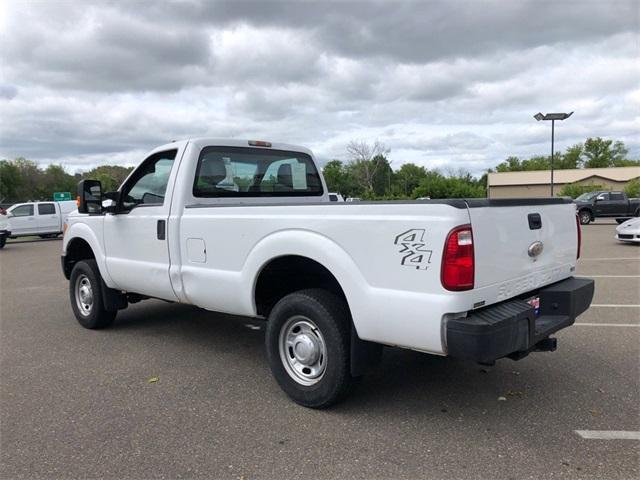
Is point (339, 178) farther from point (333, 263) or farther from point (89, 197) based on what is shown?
point (333, 263)

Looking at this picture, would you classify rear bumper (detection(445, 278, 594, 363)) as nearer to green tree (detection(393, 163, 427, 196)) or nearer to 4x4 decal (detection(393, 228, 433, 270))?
A: 4x4 decal (detection(393, 228, 433, 270))

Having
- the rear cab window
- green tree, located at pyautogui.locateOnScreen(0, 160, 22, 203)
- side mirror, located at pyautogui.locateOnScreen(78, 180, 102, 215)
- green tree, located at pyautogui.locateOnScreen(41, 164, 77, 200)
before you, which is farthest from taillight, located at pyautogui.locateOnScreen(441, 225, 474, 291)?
green tree, located at pyautogui.locateOnScreen(41, 164, 77, 200)

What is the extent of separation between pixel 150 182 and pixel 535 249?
3634 mm

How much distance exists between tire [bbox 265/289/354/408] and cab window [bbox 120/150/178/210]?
1.88 m

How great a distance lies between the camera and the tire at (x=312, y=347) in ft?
11.4

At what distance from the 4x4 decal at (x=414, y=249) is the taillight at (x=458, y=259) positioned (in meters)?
0.11

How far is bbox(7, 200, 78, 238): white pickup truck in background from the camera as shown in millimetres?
22344

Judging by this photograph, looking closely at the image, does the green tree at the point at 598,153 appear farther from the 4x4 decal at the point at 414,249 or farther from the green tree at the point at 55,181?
the 4x4 decal at the point at 414,249

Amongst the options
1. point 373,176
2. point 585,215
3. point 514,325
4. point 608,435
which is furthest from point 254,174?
point 373,176

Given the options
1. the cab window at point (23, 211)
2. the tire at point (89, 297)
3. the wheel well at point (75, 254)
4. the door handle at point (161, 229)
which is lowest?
the tire at point (89, 297)

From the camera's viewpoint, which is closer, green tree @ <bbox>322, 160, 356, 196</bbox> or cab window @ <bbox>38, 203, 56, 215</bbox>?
cab window @ <bbox>38, 203, 56, 215</bbox>

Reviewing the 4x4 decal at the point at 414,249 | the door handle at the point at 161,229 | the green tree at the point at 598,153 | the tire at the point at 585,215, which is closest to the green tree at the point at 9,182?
the tire at the point at 585,215

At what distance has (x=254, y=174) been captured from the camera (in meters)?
5.32

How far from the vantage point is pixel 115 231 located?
17.8 feet
